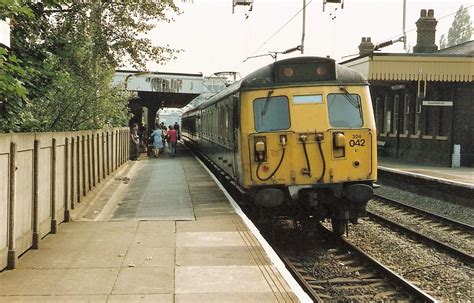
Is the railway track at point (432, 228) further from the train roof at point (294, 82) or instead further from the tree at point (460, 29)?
the tree at point (460, 29)

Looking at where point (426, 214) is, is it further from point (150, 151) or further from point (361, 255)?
point (150, 151)

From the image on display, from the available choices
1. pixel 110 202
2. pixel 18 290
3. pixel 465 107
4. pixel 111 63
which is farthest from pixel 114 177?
pixel 465 107

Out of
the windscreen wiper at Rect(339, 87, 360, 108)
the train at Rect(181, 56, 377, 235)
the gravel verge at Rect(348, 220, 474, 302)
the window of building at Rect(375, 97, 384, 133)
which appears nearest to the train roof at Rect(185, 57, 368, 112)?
the train at Rect(181, 56, 377, 235)

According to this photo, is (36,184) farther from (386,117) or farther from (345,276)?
(386,117)

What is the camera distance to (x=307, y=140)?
985cm

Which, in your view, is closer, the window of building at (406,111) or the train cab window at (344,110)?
A: the train cab window at (344,110)

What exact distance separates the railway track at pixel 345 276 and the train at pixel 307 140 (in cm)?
69

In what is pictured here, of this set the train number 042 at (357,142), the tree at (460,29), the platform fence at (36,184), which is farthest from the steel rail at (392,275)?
the tree at (460,29)

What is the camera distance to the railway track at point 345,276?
288 inches

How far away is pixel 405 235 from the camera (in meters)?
11.6

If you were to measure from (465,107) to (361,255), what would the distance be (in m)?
16.7

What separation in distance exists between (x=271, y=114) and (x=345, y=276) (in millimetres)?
3091

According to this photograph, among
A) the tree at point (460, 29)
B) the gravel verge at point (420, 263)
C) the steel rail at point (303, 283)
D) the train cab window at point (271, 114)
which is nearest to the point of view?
the steel rail at point (303, 283)

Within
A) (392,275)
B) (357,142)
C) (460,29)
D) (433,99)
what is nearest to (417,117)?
(433,99)
